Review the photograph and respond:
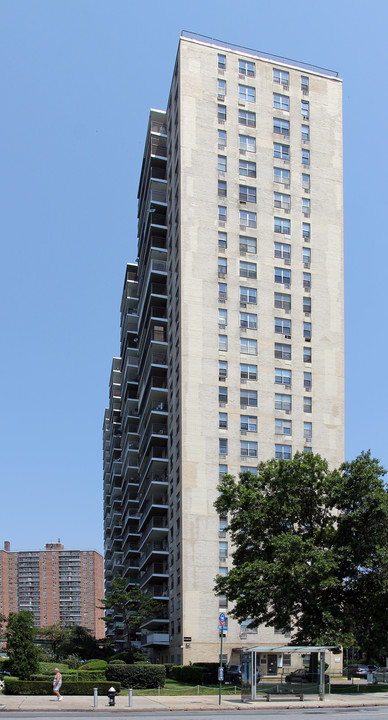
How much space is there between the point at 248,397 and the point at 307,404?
651 cm

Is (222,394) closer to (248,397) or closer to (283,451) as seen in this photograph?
(248,397)

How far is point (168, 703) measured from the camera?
3691 cm

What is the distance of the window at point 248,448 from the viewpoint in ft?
233

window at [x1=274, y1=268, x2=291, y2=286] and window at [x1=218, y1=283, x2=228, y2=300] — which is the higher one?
window at [x1=274, y1=268, x2=291, y2=286]

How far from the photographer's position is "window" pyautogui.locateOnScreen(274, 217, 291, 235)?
77875 millimetres

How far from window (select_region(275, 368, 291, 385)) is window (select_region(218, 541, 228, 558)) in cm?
1653

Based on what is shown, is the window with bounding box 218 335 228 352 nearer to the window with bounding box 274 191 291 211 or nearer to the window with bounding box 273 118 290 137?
the window with bounding box 274 191 291 211

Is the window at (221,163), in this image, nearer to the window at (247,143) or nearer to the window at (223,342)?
the window at (247,143)

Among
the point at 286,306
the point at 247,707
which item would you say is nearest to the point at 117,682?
the point at 247,707

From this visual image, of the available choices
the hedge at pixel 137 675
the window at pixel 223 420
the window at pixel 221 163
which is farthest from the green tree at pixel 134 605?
the window at pixel 221 163

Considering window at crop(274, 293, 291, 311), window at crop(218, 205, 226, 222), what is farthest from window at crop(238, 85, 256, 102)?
window at crop(274, 293, 291, 311)

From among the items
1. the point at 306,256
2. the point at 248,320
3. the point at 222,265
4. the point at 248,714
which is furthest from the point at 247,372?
the point at 248,714

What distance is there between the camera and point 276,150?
79562mm

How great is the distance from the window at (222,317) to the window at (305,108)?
2467 centimetres
